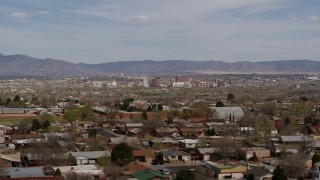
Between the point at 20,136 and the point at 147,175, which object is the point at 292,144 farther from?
the point at 20,136

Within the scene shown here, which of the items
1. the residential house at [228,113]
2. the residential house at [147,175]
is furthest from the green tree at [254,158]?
the residential house at [228,113]

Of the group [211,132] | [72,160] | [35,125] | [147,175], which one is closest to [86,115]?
[35,125]

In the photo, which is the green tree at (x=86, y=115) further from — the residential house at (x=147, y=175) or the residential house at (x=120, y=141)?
the residential house at (x=147, y=175)

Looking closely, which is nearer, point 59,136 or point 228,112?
point 59,136

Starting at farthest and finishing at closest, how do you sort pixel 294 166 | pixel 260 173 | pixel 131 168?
1. pixel 131 168
2. pixel 294 166
3. pixel 260 173

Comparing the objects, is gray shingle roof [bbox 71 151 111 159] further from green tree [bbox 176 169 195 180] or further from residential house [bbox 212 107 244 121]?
residential house [bbox 212 107 244 121]

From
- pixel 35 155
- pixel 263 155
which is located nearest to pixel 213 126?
pixel 263 155

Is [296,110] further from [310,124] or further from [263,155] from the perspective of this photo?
[263,155]
